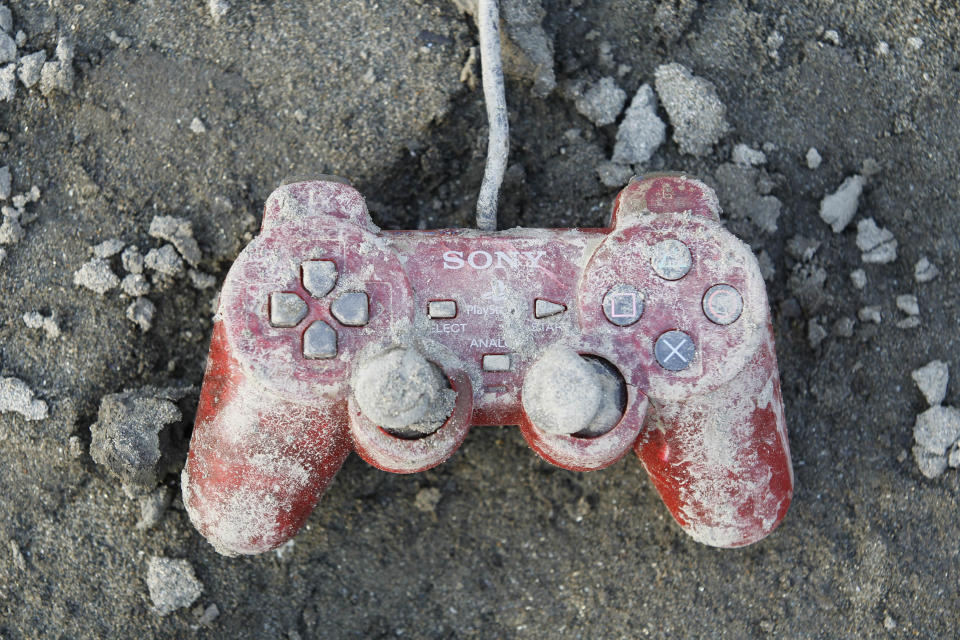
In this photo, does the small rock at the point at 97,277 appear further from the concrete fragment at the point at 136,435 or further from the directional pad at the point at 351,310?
the directional pad at the point at 351,310

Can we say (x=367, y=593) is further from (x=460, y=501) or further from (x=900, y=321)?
(x=900, y=321)

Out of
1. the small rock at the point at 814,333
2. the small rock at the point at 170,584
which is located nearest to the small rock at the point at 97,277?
the small rock at the point at 170,584

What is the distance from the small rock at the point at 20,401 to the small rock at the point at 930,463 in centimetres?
166

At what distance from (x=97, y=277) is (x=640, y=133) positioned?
3.52 ft

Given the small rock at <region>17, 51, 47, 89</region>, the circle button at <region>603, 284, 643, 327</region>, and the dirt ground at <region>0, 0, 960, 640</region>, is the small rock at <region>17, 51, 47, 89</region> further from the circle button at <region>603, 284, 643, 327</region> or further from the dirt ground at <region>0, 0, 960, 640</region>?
the circle button at <region>603, 284, 643, 327</region>

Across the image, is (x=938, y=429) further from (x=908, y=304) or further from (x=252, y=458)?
(x=252, y=458)

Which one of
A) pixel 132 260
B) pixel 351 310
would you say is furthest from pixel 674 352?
pixel 132 260

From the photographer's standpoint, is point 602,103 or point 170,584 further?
point 602,103

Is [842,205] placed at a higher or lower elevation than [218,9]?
lower

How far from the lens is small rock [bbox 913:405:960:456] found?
169 cm

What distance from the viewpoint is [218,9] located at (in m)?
1.71

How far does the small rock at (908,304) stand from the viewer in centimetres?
172

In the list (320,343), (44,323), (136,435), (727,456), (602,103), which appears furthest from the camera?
(602,103)

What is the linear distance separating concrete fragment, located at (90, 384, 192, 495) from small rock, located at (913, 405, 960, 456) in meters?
1.40
